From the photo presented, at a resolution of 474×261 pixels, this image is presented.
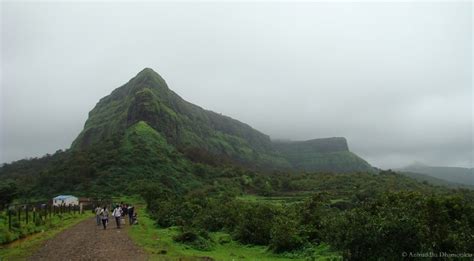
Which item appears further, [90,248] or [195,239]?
[195,239]

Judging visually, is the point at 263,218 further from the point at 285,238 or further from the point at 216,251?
the point at 216,251

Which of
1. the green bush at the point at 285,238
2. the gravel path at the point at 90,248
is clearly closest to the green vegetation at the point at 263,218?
the green bush at the point at 285,238

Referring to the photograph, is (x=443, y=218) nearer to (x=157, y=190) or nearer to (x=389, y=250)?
(x=389, y=250)

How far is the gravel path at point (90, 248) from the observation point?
19.4 meters

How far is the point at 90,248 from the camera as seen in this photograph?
71.9ft

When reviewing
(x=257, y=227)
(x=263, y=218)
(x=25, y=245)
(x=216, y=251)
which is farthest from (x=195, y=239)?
(x=25, y=245)

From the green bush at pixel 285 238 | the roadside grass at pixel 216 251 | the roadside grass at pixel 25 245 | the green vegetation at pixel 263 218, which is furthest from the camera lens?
the green bush at pixel 285 238

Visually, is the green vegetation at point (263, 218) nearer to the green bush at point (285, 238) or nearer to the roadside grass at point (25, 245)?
the green bush at point (285, 238)

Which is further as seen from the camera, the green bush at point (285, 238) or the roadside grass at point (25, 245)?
the green bush at point (285, 238)

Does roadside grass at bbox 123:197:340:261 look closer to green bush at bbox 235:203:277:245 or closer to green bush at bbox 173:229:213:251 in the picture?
green bush at bbox 173:229:213:251

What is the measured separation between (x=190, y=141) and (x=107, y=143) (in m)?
63.5

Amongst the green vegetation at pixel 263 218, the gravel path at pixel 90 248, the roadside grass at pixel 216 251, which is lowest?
the roadside grass at pixel 216 251

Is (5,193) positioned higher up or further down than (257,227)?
higher up

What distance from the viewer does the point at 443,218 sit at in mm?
15625
